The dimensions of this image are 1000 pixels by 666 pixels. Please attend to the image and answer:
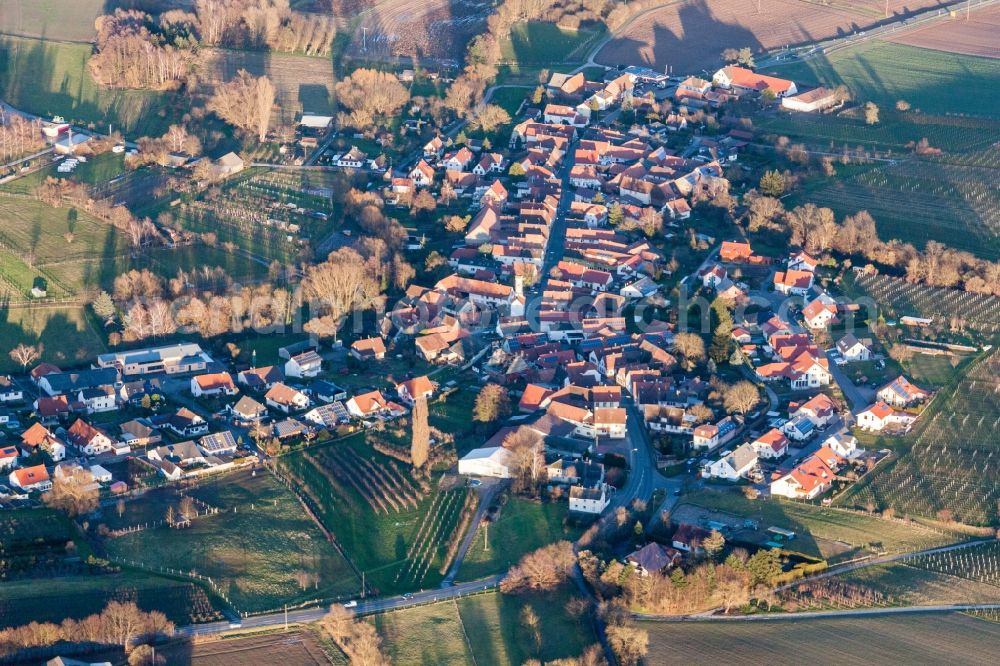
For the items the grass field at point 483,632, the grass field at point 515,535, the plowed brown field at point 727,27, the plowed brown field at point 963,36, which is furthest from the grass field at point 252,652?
the plowed brown field at point 963,36

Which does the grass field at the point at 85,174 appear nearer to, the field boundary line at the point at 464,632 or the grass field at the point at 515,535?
the grass field at the point at 515,535

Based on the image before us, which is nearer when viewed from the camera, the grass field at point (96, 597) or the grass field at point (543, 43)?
the grass field at point (96, 597)

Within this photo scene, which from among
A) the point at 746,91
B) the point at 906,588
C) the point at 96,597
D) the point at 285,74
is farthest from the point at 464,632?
the point at 746,91

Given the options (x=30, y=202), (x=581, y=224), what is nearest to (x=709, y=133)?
(x=581, y=224)

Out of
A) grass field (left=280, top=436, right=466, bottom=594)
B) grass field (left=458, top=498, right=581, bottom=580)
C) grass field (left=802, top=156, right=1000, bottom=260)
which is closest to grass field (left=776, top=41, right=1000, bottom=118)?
grass field (left=802, top=156, right=1000, bottom=260)

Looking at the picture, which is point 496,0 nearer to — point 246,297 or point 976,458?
point 246,297

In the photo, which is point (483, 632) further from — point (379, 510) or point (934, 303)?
point (934, 303)
